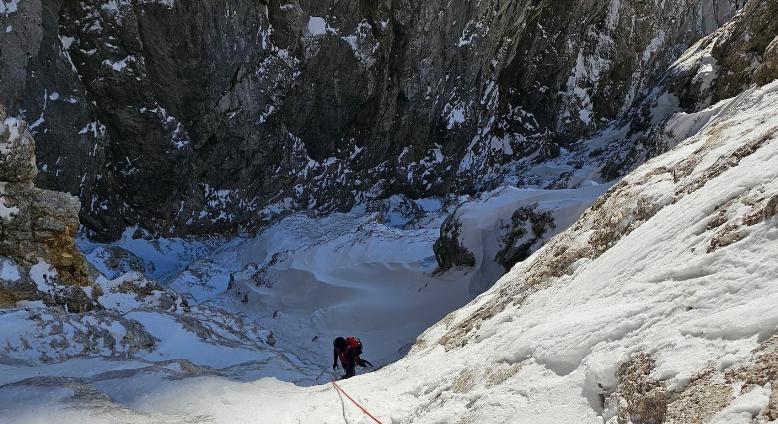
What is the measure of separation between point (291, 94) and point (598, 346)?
25.7 meters

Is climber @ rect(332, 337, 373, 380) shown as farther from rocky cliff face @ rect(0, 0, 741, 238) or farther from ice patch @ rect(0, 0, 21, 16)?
ice patch @ rect(0, 0, 21, 16)

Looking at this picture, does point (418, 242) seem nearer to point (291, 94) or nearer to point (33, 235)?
point (291, 94)

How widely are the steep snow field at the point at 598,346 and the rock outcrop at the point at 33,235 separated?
3.38 m

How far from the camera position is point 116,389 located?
696 cm

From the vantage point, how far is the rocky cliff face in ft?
71.2

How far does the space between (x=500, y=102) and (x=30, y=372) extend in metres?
35.9

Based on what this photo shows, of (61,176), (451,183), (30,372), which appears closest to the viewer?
(30,372)

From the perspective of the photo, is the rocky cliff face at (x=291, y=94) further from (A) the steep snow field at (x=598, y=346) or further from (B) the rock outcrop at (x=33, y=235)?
(A) the steep snow field at (x=598, y=346)

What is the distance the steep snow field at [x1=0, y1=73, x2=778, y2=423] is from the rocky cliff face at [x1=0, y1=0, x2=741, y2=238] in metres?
15.2

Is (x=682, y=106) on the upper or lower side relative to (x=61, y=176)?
lower

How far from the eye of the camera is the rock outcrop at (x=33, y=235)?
12367mm

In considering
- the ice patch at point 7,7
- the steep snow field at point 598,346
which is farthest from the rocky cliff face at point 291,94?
the steep snow field at point 598,346

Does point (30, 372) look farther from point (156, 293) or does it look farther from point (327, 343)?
point (327, 343)

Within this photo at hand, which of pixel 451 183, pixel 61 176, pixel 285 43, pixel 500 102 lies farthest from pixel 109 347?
pixel 500 102
